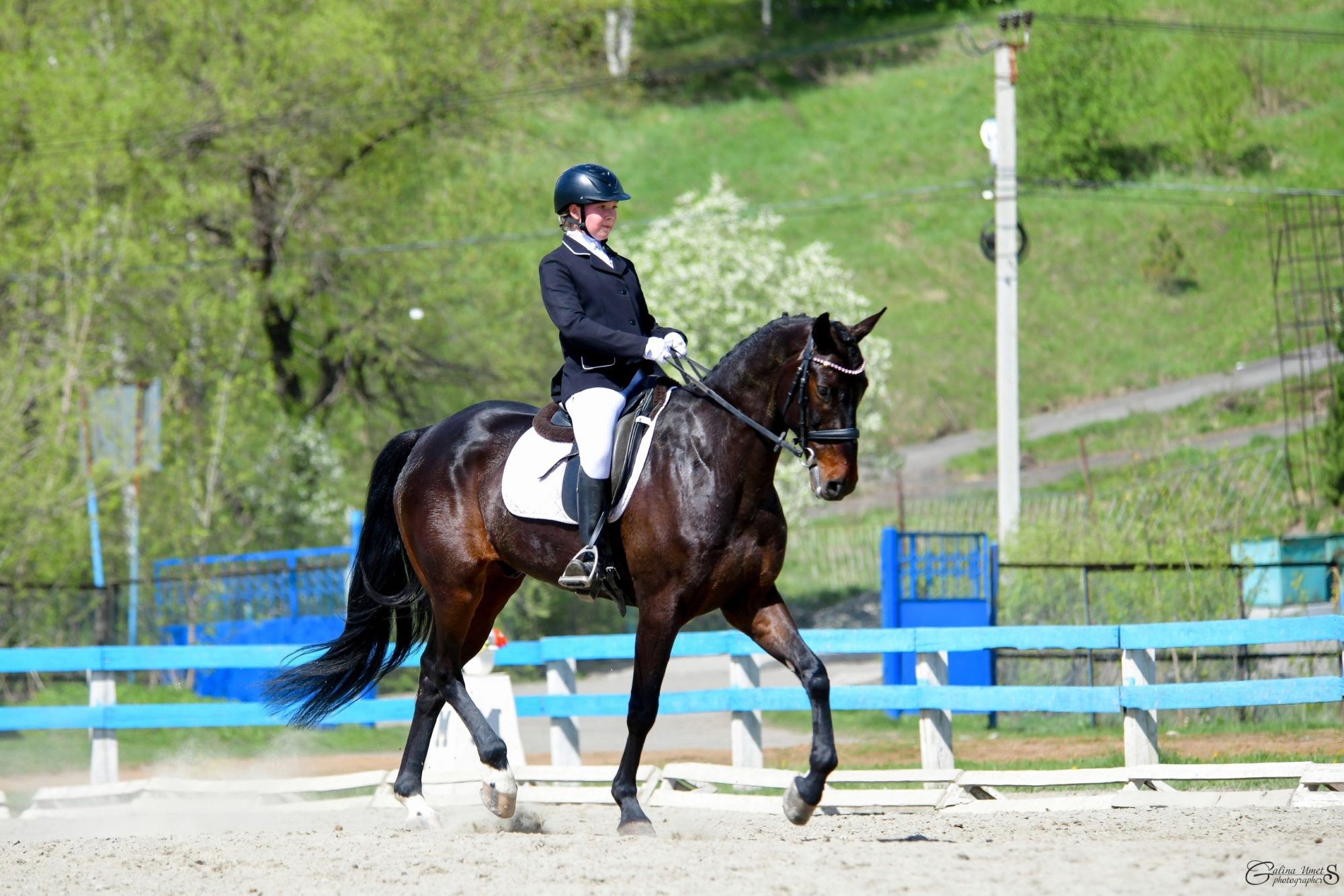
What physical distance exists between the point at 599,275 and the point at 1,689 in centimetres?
1386

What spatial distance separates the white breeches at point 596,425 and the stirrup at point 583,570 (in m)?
0.35

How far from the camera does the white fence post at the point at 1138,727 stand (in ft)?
26.4

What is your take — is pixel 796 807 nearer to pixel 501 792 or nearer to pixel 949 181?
pixel 501 792

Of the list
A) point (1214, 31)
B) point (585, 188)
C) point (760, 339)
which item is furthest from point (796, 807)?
point (1214, 31)

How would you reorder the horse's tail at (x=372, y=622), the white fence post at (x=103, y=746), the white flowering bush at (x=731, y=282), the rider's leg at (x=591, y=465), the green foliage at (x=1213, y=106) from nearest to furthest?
1. the rider's leg at (x=591, y=465)
2. the horse's tail at (x=372, y=622)
3. the white fence post at (x=103, y=746)
4. the white flowering bush at (x=731, y=282)
5. the green foliage at (x=1213, y=106)

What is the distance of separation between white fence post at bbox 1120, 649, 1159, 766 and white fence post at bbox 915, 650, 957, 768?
114 cm

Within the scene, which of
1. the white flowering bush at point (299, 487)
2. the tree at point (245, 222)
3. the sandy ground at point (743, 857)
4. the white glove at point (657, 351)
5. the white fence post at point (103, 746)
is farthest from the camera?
the white flowering bush at point (299, 487)

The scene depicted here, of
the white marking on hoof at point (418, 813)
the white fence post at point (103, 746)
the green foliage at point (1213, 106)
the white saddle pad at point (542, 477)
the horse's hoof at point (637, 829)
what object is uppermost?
the green foliage at point (1213, 106)

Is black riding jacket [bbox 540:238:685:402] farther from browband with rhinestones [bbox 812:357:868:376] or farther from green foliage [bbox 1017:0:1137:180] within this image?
green foliage [bbox 1017:0:1137:180]

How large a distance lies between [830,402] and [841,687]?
167 inches

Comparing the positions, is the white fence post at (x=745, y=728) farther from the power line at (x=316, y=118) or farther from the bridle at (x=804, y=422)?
the power line at (x=316, y=118)

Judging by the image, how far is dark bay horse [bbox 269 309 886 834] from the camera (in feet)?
20.0

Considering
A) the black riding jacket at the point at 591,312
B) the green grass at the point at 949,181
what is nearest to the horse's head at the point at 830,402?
the black riding jacket at the point at 591,312

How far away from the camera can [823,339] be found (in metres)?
6.06
